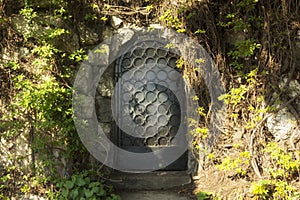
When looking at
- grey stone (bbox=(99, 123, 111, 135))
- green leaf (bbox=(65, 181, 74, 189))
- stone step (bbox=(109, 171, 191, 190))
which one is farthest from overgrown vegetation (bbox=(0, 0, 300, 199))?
Answer: grey stone (bbox=(99, 123, 111, 135))

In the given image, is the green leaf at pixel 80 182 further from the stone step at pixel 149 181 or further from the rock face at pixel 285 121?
the rock face at pixel 285 121

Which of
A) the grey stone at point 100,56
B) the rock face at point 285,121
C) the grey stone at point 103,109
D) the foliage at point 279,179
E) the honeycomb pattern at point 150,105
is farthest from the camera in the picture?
the honeycomb pattern at point 150,105

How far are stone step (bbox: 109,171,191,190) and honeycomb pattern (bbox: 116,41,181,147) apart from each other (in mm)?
410

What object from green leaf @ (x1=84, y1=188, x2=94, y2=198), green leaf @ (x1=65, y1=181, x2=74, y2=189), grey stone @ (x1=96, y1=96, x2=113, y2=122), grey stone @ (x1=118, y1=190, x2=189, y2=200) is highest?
grey stone @ (x1=96, y1=96, x2=113, y2=122)

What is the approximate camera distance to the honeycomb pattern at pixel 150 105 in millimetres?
3598

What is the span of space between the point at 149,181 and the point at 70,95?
1.32 metres

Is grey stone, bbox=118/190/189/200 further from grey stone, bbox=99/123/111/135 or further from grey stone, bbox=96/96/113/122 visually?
grey stone, bbox=96/96/113/122

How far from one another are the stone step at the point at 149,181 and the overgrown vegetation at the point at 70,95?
286 millimetres

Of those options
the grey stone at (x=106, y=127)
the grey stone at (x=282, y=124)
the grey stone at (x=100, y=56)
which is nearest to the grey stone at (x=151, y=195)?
the grey stone at (x=106, y=127)

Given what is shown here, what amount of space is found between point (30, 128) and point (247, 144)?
2.19 m

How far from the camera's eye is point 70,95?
293 cm

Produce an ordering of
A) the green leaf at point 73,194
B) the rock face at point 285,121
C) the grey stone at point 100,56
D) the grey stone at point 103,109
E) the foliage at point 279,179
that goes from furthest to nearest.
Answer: the grey stone at point 103,109 < the grey stone at point 100,56 < the rock face at point 285,121 < the green leaf at point 73,194 < the foliage at point 279,179

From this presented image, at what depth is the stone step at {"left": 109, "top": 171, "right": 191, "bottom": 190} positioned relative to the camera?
3311 millimetres

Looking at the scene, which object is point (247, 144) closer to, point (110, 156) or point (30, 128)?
point (110, 156)
